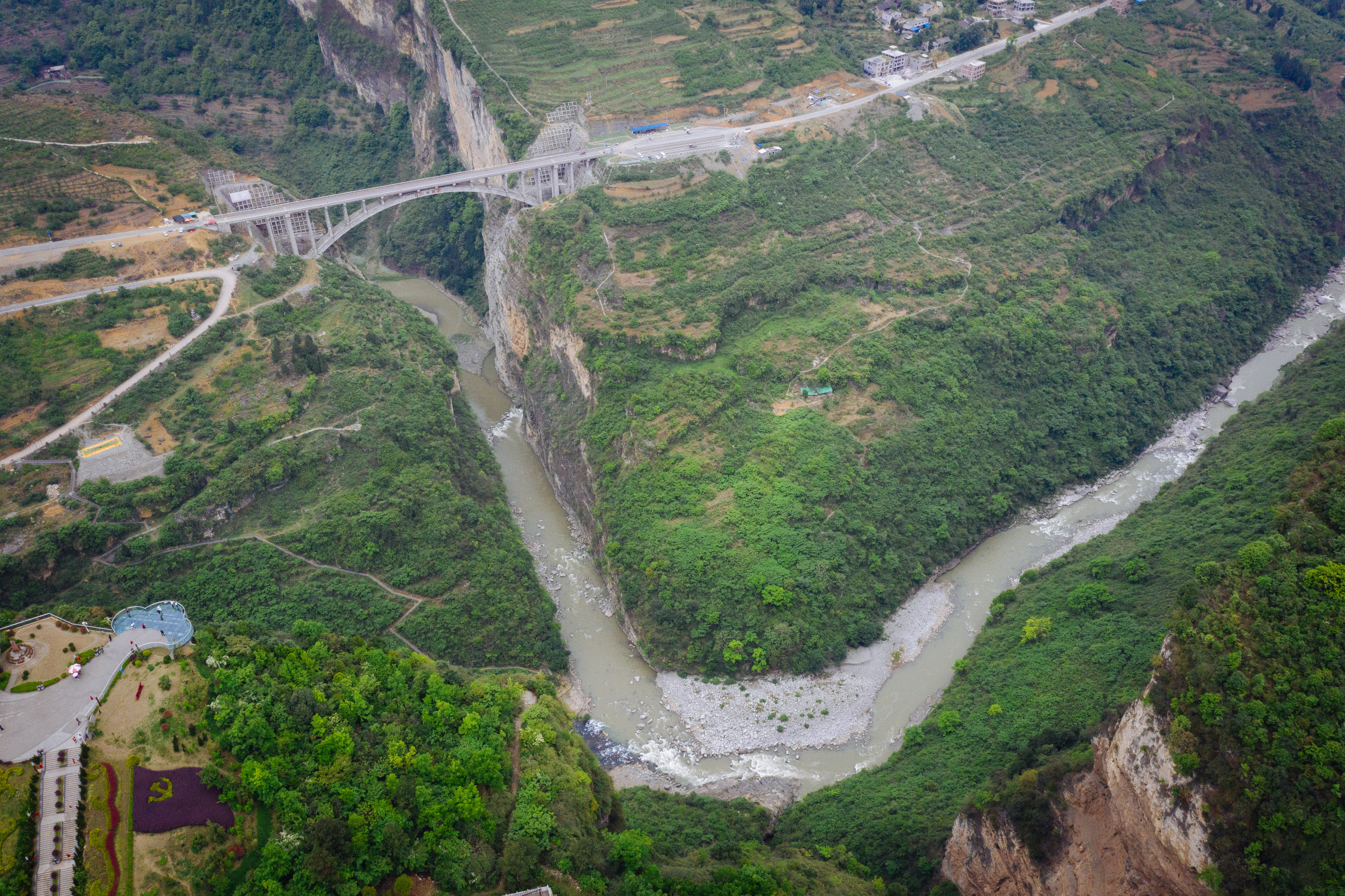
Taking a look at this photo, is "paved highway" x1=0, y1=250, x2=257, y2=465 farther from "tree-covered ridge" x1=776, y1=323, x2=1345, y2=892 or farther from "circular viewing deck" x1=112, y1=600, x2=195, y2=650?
"tree-covered ridge" x1=776, y1=323, x2=1345, y2=892

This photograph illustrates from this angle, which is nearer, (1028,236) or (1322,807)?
(1322,807)

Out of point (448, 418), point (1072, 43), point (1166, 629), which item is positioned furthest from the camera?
point (1072, 43)

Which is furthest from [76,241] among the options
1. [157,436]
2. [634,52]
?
[634,52]

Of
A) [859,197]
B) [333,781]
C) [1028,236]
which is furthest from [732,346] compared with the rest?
[333,781]

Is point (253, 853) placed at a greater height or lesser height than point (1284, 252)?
greater

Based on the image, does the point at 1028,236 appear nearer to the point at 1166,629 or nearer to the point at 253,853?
the point at 1166,629

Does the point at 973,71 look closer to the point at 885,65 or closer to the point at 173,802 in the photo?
the point at 885,65

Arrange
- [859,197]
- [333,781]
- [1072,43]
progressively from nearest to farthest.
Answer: [333,781], [859,197], [1072,43]

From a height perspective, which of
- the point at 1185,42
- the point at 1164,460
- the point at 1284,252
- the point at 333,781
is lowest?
the point at 1164,460
